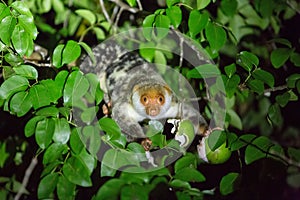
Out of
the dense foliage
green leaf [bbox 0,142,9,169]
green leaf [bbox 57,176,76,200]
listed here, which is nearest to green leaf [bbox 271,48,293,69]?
the dense foliage

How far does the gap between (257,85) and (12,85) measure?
0.92 metres

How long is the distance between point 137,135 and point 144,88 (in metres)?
0.23

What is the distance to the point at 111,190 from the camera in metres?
1.24

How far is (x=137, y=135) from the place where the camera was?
6.26 feet

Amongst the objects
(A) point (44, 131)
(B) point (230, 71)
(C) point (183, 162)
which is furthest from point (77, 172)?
(B) point (230, 71)

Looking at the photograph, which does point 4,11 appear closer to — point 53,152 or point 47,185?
point 53,152

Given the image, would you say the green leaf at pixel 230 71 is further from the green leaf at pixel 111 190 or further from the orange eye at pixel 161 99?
the green leaf at pixel 111 190

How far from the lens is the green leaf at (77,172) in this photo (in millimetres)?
1321

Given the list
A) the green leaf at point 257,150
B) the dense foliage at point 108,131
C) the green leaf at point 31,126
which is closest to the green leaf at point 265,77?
the dense foliage at point 108,131

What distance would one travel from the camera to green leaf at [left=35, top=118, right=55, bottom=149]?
4.22 feet

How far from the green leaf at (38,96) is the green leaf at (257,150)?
0.74m

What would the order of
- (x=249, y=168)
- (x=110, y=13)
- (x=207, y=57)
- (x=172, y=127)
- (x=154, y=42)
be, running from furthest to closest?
(x=110, y=13)
(x=154, y=42)
(x=207, y=57)
(x=172, y=127)
(x=249, y=168)

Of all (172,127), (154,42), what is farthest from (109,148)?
(154,42)

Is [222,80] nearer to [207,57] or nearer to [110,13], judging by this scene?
[207,57]
